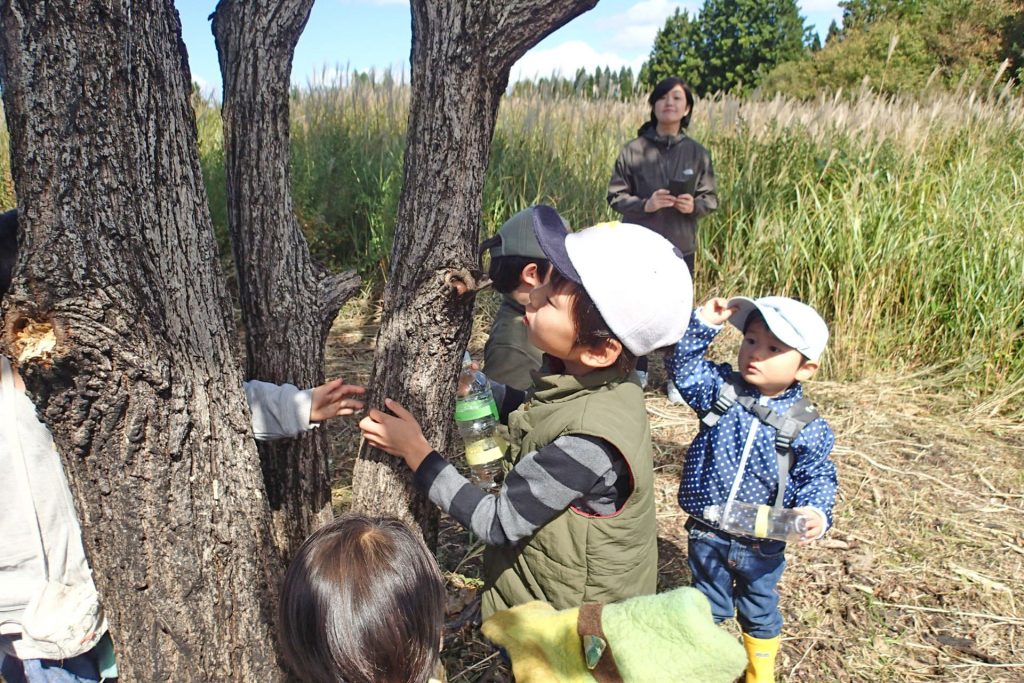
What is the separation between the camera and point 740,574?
7.98 ft

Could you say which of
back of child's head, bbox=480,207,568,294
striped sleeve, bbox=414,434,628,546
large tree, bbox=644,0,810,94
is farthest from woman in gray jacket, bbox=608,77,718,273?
large tree, bbox=644,0,810,94

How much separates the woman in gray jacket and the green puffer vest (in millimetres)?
3612

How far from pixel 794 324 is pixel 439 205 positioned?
1.18m

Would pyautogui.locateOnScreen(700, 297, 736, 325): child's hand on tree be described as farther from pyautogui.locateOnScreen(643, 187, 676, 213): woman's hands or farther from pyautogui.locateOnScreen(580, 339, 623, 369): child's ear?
pyautogui.locateOnScreen(643, 187, 676, 213): woman's hands

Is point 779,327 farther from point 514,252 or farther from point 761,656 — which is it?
point 761,656

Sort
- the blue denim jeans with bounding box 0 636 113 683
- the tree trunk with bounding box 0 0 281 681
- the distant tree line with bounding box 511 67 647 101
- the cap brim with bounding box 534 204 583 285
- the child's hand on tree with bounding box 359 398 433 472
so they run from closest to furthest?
the tree trunk with bounding box 0 0 281 681, the cap brim with bounding box 534 204 583 285, the blue denim jeans with bounding box 0 636 113 683, the child's hand on tree with bounding box 359 398 433 472, the distant tree line with bounding box 511 67 647 101

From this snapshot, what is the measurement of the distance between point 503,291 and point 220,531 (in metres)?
1.35

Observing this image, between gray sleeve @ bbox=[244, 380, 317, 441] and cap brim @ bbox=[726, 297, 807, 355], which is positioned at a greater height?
cap brim @ bbox=[726, 297, 807, 355]

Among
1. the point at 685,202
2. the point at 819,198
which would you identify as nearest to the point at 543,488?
the point at 685,202

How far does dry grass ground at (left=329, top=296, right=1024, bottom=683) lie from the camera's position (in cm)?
289

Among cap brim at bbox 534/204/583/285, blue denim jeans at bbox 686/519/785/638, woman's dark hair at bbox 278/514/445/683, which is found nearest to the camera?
woman's dark hair at bbox 278/514/445/683

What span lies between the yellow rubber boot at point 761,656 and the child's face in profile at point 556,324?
4.92ft

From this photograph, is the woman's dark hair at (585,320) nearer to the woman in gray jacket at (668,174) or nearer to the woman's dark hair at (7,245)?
the woman's dark hair at (7,245)

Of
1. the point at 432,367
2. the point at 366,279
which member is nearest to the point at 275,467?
the point at 432,367
